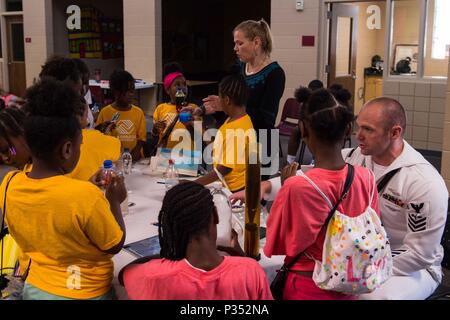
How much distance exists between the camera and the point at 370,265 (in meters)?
1.71

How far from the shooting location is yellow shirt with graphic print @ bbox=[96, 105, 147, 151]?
3.79 m

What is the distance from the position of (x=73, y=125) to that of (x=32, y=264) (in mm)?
533

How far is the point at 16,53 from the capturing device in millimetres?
12961

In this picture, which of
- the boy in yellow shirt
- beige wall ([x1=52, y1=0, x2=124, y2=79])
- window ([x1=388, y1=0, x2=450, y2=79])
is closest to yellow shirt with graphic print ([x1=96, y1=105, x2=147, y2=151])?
the boy in yellow shirt

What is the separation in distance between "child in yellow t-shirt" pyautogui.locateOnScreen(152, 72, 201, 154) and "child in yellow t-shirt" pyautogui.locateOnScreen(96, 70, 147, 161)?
14 centimetres

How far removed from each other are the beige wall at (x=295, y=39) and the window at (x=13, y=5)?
7352mm

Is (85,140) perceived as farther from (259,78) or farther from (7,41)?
(7,41)

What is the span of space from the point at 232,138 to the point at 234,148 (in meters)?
0.06

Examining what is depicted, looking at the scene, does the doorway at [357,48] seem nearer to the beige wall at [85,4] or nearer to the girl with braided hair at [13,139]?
the beige wall at [85,4]

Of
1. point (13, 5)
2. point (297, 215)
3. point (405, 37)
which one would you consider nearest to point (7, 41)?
point (13, 5)

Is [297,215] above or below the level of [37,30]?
below
